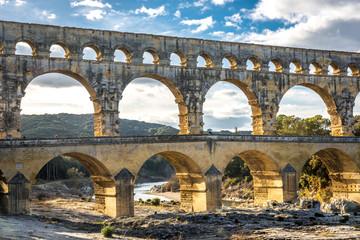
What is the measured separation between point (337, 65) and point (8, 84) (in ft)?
101

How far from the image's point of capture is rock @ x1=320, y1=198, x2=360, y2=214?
1512 inches

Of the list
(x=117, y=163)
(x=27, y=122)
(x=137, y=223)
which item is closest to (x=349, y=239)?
(x=137, y=223)

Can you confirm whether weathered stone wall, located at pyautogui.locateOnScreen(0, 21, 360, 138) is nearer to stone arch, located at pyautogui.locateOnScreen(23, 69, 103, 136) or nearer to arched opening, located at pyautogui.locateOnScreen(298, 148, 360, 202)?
stone arch, located at pyautogui.locateOnScreen(23, 69, 103, 136)

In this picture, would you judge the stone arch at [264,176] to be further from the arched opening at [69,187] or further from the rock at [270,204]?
Result: the arched opening at [69,187]

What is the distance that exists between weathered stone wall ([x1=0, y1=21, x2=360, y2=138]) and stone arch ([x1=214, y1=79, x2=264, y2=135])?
0.09 metres

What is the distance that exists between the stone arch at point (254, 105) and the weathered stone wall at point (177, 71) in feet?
0.30

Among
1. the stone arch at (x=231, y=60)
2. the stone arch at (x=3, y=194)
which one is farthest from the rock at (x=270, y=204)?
the stone arch at (x=3, y=194)

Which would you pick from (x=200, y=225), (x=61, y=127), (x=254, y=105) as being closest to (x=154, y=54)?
(x=254, y=105)

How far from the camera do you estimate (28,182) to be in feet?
96.4

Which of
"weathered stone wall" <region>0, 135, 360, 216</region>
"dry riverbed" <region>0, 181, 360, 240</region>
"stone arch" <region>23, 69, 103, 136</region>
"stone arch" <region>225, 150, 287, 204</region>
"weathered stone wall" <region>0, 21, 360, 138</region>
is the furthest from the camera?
"stone arch" <region>225, 150, 287, 204</region>

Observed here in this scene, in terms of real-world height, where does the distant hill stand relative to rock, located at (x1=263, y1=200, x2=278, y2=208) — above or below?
above

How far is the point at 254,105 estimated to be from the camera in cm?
4219

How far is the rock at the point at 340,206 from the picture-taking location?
126ft

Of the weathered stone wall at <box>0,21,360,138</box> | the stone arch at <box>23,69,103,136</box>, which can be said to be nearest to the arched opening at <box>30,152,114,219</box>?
the stone arch at <box>23,69,103,136</box>
